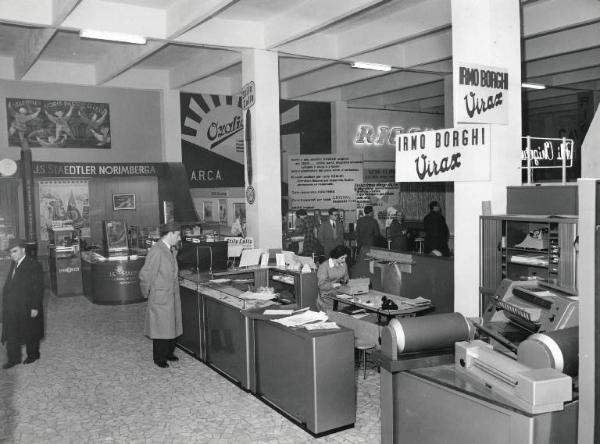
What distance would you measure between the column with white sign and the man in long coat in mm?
3047

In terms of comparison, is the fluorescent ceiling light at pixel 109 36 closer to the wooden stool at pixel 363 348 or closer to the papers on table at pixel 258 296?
the papers on table at pixel 258 296

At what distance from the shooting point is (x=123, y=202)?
1388cm

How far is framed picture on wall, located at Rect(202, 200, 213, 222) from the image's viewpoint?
1508 centimetres

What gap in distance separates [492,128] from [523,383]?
3903mm

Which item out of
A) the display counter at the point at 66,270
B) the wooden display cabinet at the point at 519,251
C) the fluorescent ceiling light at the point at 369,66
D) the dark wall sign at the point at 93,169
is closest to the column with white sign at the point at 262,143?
the fluorescent ceiling light at the point at 369,66

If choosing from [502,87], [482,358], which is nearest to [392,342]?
[482,358]

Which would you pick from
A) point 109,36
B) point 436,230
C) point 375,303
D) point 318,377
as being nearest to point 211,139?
point 436,230

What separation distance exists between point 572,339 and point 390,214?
486 inches

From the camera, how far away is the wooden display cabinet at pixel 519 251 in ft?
18.8

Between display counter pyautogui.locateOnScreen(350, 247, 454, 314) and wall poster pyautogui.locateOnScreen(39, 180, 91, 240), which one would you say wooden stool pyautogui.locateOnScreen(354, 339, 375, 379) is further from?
wall poster pyautogui.locateOnScreen(39, 180, 91, 240)

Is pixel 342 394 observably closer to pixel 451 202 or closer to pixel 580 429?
pixel 580 429

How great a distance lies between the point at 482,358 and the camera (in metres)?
2.96

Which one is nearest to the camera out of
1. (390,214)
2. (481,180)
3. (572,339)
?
(572,339)

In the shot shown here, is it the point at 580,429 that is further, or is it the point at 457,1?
the point at 457,1
